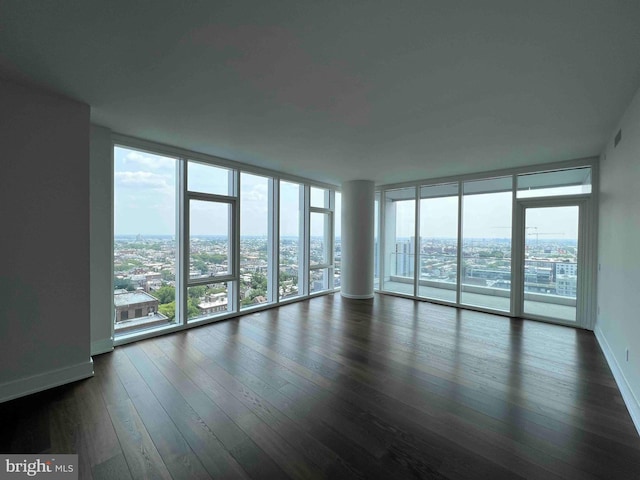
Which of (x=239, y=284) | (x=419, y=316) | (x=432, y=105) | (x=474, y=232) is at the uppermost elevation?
(x=432, y=105)

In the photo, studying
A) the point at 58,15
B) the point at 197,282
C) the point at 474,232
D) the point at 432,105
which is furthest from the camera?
the point at 474,232

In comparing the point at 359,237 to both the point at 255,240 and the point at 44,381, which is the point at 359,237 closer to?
the point at 255,240

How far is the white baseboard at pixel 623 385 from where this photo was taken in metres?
2.16

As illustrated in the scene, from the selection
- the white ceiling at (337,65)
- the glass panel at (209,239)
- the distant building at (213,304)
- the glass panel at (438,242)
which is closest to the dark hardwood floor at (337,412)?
the distant building at (213,304)

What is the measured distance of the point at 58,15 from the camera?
162 centimetres

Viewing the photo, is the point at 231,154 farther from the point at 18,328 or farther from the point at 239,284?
the point at 18,328

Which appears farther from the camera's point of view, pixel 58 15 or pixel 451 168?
pixel 451 168

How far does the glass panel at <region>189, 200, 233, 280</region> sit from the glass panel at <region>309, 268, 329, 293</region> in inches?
87.2

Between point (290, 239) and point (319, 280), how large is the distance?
147cm

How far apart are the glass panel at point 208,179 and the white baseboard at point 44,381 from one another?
2603 mm

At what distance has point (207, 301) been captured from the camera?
459 cm

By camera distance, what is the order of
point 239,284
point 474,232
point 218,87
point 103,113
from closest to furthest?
point 218,87 < point 103,113 < point 239,284 < point 474,232

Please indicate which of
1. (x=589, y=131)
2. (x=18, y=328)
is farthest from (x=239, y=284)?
(x=589, y=131)

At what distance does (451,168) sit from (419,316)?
2.79m
